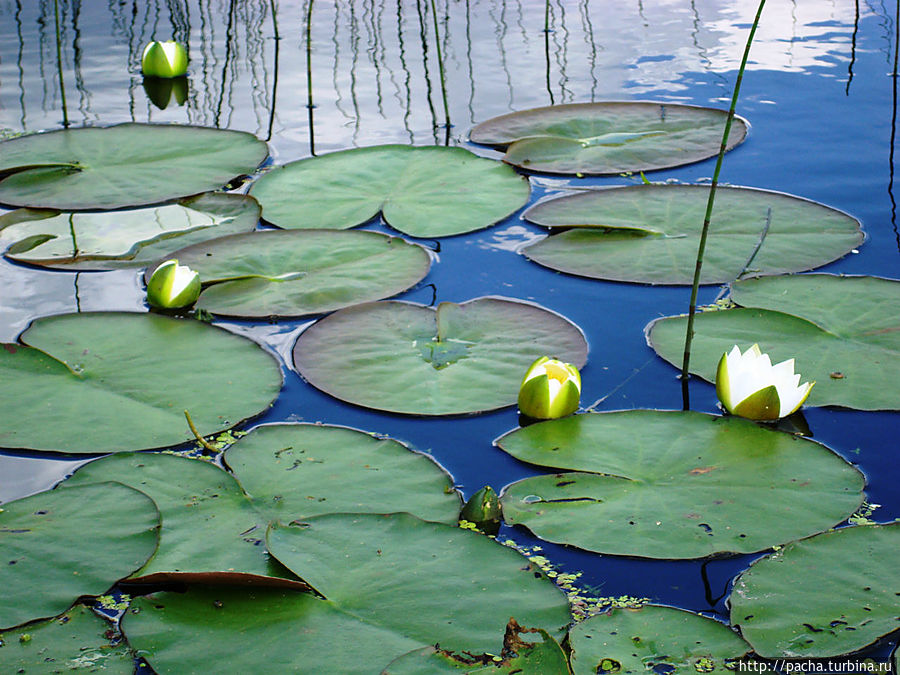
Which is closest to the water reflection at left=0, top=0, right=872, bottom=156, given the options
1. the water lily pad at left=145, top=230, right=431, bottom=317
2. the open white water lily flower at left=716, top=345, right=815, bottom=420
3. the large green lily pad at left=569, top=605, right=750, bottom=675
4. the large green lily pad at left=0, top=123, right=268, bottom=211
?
the large green lily pad at left=0, top=123, right=268, bottom=211

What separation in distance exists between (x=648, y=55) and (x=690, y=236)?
2448mm

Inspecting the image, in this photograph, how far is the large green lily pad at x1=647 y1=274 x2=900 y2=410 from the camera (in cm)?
226

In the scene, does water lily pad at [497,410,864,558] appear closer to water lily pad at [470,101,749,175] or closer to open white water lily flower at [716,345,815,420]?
open white water lily flower at [716,345,815,420]

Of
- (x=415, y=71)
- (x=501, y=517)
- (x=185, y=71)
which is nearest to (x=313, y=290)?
(x=501, y=517)

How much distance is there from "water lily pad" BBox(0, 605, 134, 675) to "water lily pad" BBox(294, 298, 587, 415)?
851 mm

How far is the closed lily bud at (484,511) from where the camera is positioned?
1.81 meters

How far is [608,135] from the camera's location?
12.8 ft

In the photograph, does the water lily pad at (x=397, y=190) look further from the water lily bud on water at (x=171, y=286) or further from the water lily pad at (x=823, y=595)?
the water lily pad at (x=823, y=595)

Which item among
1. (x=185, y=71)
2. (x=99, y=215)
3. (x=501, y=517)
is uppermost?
(x=185, y=71)

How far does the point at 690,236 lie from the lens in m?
3.01

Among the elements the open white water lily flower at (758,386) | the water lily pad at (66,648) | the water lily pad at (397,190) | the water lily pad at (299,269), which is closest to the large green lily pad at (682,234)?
the water lily pad at (397,190)

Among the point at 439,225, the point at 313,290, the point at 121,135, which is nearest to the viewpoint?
the point at 313,290

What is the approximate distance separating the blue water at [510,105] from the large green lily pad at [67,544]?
185 mm

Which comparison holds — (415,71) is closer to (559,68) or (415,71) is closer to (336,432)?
(559,68)
